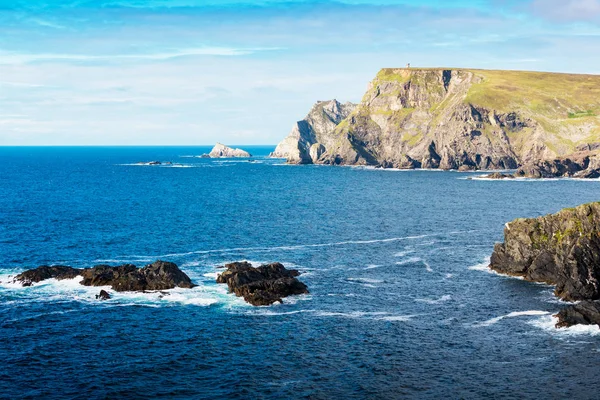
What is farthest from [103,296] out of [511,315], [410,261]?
[511,315]

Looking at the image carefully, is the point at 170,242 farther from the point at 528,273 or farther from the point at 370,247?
the point at 528,273

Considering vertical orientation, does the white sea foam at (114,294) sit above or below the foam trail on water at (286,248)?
below

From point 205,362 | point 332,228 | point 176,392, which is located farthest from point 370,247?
point 176,392

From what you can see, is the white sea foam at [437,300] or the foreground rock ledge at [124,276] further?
the foreground rock ledge at [124,276]

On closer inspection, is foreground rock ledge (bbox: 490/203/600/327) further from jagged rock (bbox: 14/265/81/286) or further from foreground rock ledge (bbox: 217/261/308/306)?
jagged rock (bbox: 14/265/81/286)

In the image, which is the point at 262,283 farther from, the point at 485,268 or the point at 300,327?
the point at 485,268

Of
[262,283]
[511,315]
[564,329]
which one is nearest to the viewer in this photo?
[564,329]

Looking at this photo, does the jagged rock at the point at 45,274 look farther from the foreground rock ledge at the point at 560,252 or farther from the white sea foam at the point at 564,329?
the foreground rock ledge at the point at 560,252

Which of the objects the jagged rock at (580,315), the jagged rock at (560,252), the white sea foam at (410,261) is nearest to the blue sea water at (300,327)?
the white sea foam at (410,261)
